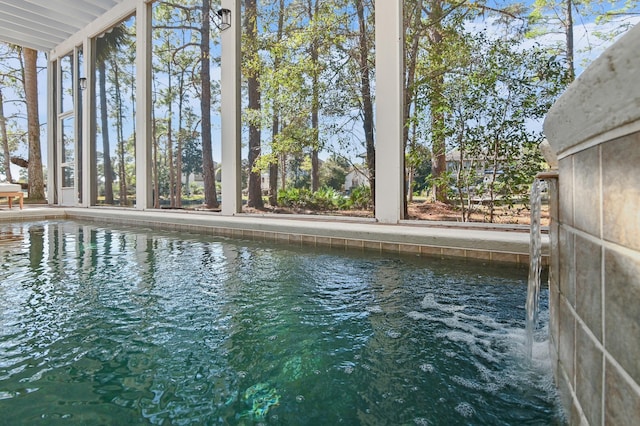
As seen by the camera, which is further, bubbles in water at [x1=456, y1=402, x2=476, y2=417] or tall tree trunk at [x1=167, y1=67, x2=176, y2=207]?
tall tree trunk at [x1=167, y1=67, x2=176, y2=207]

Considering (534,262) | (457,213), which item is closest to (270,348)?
(534,262)

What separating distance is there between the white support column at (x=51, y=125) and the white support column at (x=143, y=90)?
457 cm

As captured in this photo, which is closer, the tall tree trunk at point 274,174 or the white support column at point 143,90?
the tall tree trunk at point 274,174

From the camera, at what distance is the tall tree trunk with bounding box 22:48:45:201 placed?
1091cm

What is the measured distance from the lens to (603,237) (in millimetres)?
676

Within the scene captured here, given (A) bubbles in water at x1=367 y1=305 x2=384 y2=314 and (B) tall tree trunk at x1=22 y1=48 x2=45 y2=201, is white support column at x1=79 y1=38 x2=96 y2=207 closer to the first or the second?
(B) tall tree trunk at x1=22 y1=48 x2=45 y2=201

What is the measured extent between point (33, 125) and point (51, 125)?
0.90 m

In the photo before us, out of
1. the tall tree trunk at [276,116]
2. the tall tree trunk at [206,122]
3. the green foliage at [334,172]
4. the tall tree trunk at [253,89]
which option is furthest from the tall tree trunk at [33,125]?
the green foliage at [334,172]

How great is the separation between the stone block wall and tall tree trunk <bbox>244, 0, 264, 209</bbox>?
684cm

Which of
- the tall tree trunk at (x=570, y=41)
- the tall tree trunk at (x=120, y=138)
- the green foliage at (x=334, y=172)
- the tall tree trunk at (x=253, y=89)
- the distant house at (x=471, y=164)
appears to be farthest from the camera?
the tall tree trunk at (x=120, y=138)

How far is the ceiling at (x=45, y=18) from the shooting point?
798cm

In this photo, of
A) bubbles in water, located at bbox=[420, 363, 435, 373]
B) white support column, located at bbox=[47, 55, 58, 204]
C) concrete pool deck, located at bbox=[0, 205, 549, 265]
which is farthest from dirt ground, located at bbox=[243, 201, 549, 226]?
white support column, located at bbox=[47, 55, 58, 204]

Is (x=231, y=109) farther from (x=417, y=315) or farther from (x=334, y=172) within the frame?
(x=417, y=315)

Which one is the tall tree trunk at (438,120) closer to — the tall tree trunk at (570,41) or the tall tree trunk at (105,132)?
the tall tree trunk at (570,41)
